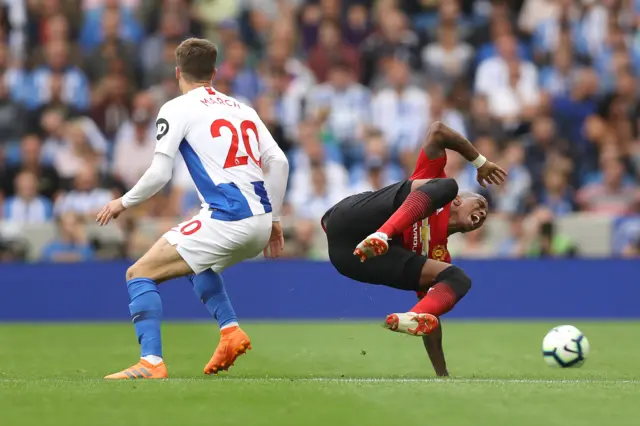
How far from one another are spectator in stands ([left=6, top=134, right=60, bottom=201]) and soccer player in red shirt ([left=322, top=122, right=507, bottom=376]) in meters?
8.54

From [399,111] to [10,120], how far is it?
534 cm

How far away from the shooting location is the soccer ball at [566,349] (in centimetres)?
921

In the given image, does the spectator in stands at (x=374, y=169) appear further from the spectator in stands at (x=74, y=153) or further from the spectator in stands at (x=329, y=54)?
the spectator in stands at (x=74, y=153)

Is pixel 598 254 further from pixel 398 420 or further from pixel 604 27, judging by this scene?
pixel 398 420

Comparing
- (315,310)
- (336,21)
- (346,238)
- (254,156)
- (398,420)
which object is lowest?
(315,310)

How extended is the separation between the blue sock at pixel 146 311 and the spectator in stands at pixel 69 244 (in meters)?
7.30

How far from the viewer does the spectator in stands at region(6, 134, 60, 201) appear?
1627 centimetres

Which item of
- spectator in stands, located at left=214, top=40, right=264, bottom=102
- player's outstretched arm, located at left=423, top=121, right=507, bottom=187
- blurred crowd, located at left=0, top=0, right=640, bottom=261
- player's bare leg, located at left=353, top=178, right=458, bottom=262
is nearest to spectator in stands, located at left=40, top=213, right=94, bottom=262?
blurred crowd, located at left=0, top=0, right=640, bottom=261

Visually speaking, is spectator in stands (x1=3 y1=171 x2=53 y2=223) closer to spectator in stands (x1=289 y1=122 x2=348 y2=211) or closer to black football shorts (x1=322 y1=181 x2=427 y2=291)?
spectator in stands (x1=289 y1=122 x2=348 y2=211)

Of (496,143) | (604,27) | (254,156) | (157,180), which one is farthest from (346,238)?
(604,27)

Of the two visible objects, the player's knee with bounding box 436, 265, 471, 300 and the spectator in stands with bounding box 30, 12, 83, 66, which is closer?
the player's knee with bounding box 436, 265, 471, 300

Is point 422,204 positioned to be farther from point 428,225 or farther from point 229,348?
point 229,348

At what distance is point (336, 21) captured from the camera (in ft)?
59.8

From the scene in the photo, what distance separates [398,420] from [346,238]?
86.8 inches
